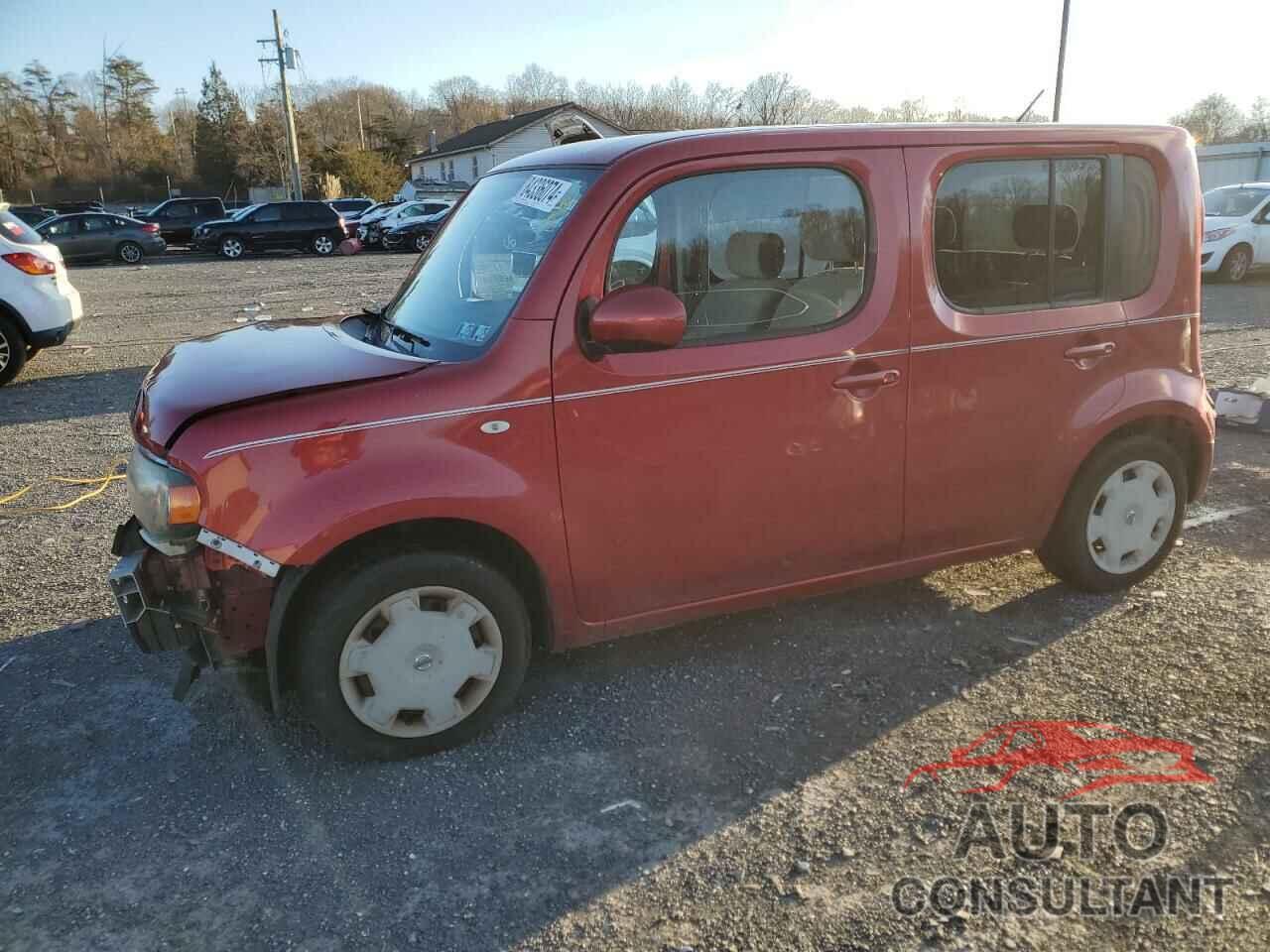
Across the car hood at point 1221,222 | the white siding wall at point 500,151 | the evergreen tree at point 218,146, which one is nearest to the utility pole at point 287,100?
the white siding wall at point 500,151

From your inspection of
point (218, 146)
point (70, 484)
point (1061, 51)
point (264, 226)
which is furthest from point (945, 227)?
point (218, 146)

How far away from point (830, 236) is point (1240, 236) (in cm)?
1709

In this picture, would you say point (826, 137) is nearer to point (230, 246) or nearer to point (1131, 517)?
point (1131, 517)

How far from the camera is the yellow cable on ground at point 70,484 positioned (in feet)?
19.0

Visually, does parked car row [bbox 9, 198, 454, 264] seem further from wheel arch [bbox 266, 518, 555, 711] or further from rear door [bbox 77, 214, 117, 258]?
wheel arch [bbox 266, 518, 555, 711]

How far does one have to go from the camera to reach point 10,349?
368 inches

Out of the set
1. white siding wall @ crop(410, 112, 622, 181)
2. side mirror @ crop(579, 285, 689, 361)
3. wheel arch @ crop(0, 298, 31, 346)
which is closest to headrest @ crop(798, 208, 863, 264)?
side mirror @ crop(579, 285, 689, 361)

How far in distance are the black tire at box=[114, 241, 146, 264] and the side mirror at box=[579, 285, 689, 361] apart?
2897 centimetres

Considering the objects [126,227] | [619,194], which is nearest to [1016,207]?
[619,194]

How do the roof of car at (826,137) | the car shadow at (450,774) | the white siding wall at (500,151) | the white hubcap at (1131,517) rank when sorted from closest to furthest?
the car shadow at (450,774) → the roof of car at (826,137) → the white hubcap at (1131,517) → the white siding wall at (500,151)

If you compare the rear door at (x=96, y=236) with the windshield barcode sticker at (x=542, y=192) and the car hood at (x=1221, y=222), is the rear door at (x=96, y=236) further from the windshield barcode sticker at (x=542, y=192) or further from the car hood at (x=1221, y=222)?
the windshield barcode sticker at (x=542, y=192)

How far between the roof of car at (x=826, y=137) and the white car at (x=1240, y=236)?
15.4 metres

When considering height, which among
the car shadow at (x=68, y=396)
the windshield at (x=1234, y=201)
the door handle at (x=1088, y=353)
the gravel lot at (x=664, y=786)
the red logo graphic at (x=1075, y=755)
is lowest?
the red logo graphic at (x=1075, y=755)

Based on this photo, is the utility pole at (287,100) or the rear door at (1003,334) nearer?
the rear door at (1003,334)
